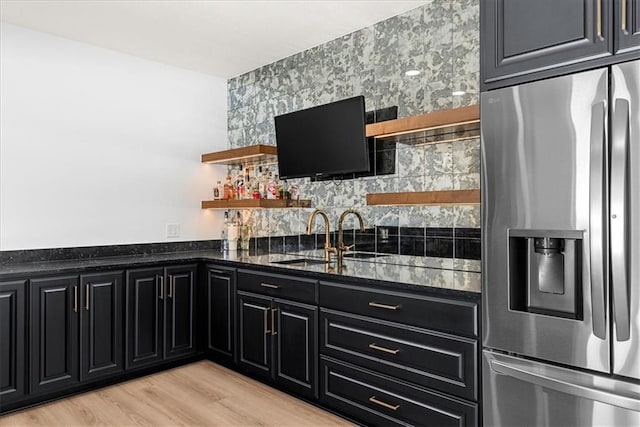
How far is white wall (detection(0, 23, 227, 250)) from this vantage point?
3.36 meters

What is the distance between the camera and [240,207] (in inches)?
156

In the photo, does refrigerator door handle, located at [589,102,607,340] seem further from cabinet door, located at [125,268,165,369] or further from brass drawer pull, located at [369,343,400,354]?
cabinet door, located at [125,268,165,369]

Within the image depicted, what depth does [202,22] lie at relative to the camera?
3279mm

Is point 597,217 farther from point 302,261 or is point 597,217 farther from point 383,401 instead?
point 302,261

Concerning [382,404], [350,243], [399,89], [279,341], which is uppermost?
[399,89]

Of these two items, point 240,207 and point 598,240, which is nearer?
point 598,240

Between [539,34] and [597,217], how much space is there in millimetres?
759

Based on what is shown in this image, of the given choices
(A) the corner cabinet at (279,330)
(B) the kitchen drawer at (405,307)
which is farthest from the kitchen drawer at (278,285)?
(B) the kitchen drawer at (405,307)

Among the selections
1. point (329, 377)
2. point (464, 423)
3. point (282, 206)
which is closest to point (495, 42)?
point (464, 423)

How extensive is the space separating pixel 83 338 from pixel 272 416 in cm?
139

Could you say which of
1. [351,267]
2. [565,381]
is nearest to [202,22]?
[351,267]

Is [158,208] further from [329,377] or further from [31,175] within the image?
[329,377]

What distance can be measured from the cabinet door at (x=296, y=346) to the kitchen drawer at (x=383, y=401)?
0.11 metres

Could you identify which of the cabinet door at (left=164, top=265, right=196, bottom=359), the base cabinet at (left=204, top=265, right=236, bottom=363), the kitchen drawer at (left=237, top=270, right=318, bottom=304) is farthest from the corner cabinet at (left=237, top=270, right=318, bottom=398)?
the cabinet door at (left=164, top=265, right=196, bottom=359)
